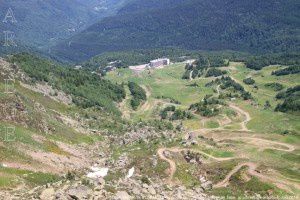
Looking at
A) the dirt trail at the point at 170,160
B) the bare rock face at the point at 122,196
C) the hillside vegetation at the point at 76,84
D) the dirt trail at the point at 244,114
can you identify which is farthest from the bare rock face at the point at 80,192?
the hillside vegetation at the point at 76,84

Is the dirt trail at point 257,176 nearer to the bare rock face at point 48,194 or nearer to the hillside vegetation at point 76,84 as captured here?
the bare rock face at point 48,194

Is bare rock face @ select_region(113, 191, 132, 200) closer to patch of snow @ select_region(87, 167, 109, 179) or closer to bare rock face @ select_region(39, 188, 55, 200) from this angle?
bare rock face @ select_region(39, 188, 55, 200)

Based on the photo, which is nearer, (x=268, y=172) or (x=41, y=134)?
(x=268, y=172)

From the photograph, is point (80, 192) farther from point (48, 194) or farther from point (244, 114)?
point (244, 114)

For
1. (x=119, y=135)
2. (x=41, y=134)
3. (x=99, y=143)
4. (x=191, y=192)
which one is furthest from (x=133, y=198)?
(x=119, y=135)

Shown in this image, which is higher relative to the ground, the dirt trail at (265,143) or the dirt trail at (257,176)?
the dirt trail at (257,176)

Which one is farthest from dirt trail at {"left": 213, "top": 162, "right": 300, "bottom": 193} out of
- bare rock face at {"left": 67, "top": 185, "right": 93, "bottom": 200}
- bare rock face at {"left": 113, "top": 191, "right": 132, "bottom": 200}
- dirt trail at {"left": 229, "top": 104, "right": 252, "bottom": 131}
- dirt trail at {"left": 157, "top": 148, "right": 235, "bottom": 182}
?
dirt trail at {"left": 229, "top": 104, "right": 252, "bottom": 131}

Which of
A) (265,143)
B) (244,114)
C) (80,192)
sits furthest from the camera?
(244,114)

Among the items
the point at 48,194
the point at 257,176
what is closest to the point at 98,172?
the point at 48,194

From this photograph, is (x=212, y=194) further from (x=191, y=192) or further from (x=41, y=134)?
(x=41, y=134)

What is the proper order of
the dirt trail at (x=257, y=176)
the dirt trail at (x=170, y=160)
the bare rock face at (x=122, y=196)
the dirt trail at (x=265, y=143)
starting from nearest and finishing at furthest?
1. the bare rock face at (x=122, y=196)
2. the dirt trail at (x=257, y=176)
3. the dirt trail at (x=170, y=160)
4. the dirt trail at (x=265, y=143)

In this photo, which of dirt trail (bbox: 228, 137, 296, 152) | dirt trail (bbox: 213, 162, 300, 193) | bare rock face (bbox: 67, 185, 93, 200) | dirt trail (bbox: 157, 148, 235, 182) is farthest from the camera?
dirt trail (bbox: 228, 137, 296, 152)
